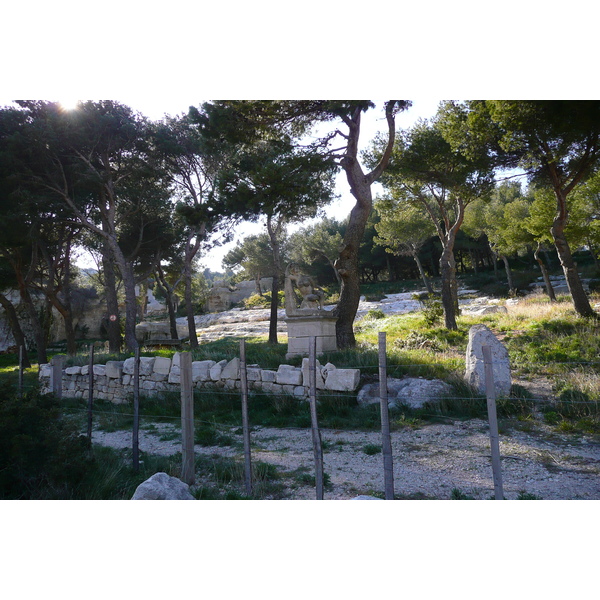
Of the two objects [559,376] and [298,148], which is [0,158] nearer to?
[298,148]

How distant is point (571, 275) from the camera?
11.5 metres

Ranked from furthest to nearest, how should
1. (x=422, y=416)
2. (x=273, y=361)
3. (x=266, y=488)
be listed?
(x=273, y=361), (x=422, y=416), (x=266, y=488)

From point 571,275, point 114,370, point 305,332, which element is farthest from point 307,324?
point 571,275

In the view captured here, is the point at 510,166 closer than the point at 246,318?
Yes

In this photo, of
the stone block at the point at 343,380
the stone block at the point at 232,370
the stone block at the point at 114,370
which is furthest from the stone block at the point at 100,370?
the stone block at the point at 343,380

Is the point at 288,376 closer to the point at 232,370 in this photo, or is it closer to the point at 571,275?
the point at 232,370

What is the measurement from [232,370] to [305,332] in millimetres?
2032

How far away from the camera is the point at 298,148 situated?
35.6 ft

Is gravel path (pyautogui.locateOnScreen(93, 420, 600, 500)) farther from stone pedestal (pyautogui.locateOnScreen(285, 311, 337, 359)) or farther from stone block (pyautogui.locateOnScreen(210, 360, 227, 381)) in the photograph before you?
stone pedestal (pyautogui.locateOnScreen(285, 311, 337, 359))

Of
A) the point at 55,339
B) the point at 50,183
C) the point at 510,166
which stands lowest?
the point at 55,339

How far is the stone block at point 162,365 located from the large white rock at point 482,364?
6.00m

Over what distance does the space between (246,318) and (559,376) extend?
21.8 meters

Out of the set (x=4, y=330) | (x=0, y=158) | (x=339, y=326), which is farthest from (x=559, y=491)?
(x=4, y=330)

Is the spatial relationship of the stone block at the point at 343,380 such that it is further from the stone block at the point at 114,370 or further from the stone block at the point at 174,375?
the stone block at the point at 114,370
